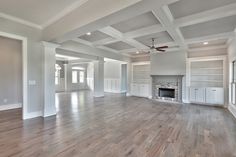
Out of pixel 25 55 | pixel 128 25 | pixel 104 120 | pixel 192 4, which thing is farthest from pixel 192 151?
pixel 25 55

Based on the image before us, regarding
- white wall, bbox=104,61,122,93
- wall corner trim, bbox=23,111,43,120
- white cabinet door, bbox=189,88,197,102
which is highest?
white wall, bbox=104,61,122,93

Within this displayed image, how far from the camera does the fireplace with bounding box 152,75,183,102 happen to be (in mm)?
7285

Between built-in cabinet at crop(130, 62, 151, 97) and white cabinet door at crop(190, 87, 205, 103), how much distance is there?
2.48 m

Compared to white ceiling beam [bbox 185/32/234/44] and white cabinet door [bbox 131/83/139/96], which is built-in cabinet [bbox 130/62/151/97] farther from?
white ceiling beam [bbox 185/32/234/44]

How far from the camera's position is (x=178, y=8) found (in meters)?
3.27

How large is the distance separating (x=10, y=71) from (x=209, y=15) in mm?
7237

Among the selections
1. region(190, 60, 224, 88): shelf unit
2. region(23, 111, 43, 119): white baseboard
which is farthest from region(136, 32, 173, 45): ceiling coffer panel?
region(23, 111, 43, 119): white baseboard

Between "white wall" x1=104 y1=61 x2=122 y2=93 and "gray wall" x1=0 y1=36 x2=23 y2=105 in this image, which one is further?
"white wall" x1=104 y1=61 x2=122 y2=93

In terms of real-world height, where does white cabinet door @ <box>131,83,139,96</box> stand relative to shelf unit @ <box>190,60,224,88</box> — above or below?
below

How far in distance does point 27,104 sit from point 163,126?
4097 millimetres

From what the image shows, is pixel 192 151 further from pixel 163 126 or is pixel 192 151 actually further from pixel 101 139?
pixel 101 139

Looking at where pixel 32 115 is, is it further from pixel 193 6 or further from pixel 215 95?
pixel 215 95

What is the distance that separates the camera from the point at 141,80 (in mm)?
9156

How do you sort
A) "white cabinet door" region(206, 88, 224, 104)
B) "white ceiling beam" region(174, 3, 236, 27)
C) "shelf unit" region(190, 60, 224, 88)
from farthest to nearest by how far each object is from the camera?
1. "shelf unit" region(190, 60, 224, 88)
2. "white cabinet door" region(206, 88, 224, 104)
3. "white ceiling beam" region(174, 3, 236, 27)
